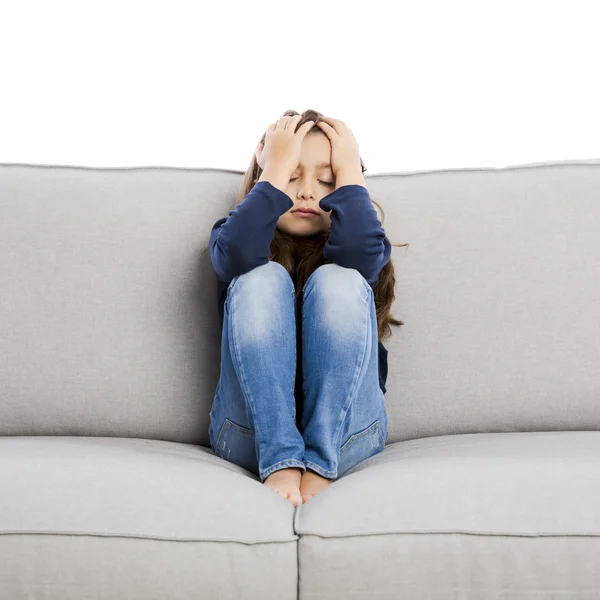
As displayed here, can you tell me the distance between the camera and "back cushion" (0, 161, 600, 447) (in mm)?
1495

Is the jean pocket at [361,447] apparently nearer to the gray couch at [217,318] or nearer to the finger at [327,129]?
the gray couch at [217,318]

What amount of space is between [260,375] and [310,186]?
1.60 feet

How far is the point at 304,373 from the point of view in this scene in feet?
4.22

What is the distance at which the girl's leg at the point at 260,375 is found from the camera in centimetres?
121

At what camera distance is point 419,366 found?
154 cm

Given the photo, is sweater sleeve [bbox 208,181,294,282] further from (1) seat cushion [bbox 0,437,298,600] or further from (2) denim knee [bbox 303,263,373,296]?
(1) seat cushion [bbox 0,437,298,600]

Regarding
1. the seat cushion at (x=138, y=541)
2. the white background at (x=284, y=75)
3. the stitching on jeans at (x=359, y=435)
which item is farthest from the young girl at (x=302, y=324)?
the white background at (x=284, y=75)

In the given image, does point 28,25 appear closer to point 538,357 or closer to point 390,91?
point 390,91

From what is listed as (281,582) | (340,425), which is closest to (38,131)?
(340,425)

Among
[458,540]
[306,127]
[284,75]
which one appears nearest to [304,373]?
[458,540]

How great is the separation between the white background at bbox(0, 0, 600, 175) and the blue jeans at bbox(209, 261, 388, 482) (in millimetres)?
923

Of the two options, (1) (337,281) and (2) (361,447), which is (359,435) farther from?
(1) (337,281)

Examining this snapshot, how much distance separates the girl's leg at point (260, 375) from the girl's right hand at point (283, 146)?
0.82ft

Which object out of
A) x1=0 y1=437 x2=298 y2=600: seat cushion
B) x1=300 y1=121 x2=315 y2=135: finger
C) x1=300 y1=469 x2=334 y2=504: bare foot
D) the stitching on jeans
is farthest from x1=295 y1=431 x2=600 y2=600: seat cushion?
x1=300 y1=121 x2=315 y2=135: finger
